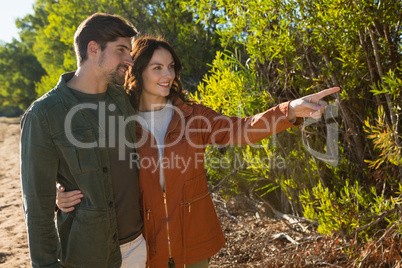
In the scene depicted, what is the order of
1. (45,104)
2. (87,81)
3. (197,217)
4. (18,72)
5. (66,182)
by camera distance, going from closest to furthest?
(45,104), (66,182), (87,81), (197,217), (18,72)

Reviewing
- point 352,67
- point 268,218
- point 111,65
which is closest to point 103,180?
point 111,65

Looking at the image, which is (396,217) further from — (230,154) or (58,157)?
(58,157)

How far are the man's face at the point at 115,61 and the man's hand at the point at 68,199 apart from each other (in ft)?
2.26

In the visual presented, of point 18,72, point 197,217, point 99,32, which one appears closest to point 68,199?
point 197,217

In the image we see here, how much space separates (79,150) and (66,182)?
0.70 feet

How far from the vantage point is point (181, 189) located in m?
2.22

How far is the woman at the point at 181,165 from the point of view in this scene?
7.16ft

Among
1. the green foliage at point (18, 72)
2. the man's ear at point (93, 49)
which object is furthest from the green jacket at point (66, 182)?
the green foliage at point (18, 72)

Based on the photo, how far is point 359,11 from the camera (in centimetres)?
249

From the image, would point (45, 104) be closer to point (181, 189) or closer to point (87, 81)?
point (87, 81)

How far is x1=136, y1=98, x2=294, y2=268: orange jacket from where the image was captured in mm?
2186

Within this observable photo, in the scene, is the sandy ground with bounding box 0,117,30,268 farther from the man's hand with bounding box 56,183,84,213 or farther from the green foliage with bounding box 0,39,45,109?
the green foliage with bounding box 0,39,45,109

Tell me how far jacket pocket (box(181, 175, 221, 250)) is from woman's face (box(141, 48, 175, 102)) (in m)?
0.64

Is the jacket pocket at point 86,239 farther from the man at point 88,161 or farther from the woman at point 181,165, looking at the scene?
the woman at point 181,165
